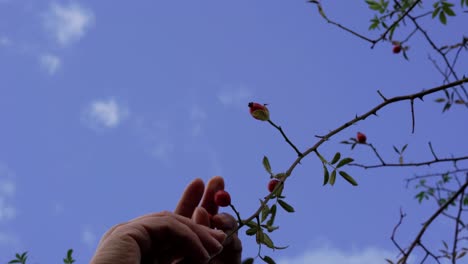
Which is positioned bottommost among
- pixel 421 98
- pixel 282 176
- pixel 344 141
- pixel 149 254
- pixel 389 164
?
pixel 149 254

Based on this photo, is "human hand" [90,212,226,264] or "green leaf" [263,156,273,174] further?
"green leaf" [263,156,273,174]

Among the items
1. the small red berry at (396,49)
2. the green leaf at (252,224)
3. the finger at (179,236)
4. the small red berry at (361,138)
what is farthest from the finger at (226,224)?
the small red berry at (396,49)

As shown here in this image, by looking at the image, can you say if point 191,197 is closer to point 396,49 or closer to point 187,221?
point 187,221

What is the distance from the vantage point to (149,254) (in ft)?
4.22

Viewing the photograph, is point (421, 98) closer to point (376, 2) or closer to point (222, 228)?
point (222, 228)

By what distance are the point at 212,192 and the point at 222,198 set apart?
113 millimetres

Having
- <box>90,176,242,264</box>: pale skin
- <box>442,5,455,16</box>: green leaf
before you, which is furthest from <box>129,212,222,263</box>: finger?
<box>442,5,455,16</box>: green leaf

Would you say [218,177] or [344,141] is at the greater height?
[344,141]

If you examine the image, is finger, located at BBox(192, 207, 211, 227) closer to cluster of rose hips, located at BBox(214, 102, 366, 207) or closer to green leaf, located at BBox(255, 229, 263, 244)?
cluster of rose hips, located at BBox(214, 102, 366, 207)

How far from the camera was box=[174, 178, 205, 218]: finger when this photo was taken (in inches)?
58.8

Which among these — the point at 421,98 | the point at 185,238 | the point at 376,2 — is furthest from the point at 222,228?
the point at 376,2

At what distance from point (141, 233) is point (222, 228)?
0.86ft

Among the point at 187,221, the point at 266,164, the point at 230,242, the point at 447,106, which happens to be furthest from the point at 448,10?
the point at 187,221

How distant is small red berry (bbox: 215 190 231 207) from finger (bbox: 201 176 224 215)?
3.0 inches
